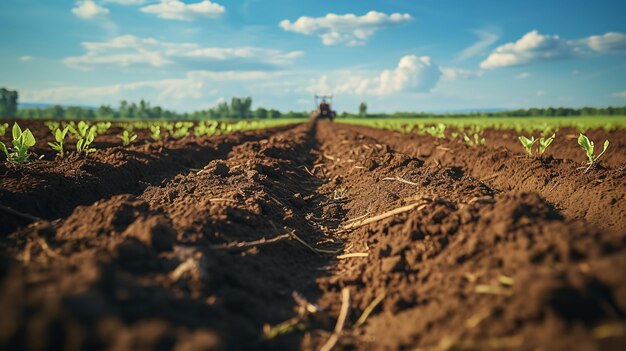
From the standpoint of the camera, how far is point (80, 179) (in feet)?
20.7

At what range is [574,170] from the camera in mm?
7105

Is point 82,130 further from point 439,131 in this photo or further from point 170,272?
point 439,131

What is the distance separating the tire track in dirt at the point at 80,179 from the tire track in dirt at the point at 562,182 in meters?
6.86

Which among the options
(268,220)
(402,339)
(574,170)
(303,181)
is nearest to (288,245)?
(268,220)

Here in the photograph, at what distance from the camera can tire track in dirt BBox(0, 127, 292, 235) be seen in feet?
16.9

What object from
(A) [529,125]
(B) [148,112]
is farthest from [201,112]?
(A) [529,125]

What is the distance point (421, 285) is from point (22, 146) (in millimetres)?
6487

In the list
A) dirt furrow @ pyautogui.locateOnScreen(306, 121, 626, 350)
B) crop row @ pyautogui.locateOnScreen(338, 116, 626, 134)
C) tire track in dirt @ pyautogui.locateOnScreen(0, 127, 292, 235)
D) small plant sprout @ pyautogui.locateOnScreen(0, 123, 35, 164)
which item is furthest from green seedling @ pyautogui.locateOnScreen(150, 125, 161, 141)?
crop row @ pyautogui.locateOnScreen(338, 116, 626, 134)

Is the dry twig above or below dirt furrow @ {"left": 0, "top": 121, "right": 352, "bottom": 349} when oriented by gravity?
below

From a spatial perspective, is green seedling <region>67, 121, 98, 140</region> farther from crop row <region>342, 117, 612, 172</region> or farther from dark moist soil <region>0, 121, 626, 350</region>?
crop row <region>342, 117, 612, 172</region>

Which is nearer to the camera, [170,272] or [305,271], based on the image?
[170,272]

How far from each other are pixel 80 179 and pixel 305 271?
4.56m

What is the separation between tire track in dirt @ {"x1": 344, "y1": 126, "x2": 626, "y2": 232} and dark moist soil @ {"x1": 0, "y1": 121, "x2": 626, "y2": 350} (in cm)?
6

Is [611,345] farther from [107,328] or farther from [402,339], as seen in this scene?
[107,328]
